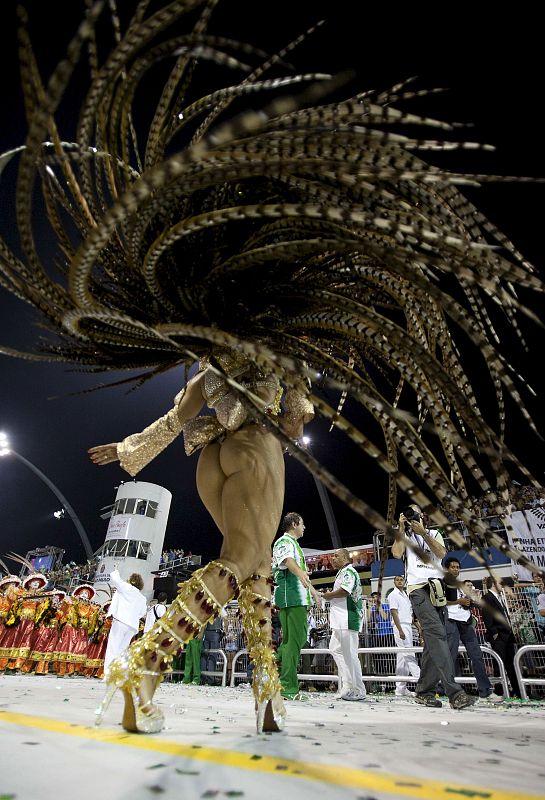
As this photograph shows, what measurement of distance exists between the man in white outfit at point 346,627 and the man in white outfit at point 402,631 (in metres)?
1.14

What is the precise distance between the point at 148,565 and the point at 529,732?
23033 mm

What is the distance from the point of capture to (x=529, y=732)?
7.91 ft

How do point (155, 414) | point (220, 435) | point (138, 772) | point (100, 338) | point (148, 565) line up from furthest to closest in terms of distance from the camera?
point (148, 565)
point (155, 414)
point (220, 435)
point (100, 338)
point (138, 772)

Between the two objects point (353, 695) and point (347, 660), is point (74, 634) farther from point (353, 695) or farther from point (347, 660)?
point (353, 695)

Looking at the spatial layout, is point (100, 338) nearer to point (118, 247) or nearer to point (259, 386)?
point (118, 247)

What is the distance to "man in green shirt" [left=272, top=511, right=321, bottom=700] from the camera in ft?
16.0

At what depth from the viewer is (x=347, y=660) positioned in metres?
5.62

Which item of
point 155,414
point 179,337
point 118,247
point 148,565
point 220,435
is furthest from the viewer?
point 148,565

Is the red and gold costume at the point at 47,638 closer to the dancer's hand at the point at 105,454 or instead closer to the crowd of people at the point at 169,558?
the dancer's hand at the point at 105,454

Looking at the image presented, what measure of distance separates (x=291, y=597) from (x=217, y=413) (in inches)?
144

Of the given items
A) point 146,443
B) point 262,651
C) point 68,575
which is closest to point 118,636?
point 146,443

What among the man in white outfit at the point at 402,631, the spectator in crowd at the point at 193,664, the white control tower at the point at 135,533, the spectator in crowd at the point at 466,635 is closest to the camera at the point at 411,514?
the spectator in crowd at the point at 466,635

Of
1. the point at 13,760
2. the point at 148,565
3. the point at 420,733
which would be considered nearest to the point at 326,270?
the point at 13,760

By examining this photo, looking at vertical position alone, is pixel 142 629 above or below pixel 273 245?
below
